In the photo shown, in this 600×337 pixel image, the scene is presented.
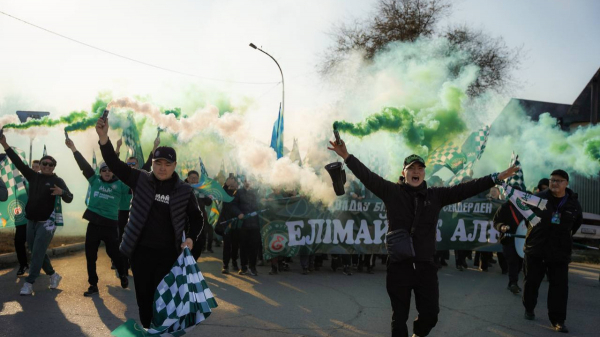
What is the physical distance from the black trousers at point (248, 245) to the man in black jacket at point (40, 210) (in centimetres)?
333

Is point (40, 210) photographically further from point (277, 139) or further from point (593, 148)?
point (593, 148)

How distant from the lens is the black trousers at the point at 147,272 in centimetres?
443

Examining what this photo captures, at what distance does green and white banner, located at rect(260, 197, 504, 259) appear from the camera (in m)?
10.3

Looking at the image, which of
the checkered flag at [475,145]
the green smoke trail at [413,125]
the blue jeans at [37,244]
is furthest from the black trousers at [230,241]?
the checkered flag at [475,145]

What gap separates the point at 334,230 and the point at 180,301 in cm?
654

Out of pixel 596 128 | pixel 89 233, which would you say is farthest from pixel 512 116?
pixel 89 233

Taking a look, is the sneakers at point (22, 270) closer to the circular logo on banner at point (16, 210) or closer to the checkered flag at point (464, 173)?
the circular logo on banner at point (16, 210)

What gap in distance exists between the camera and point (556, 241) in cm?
634

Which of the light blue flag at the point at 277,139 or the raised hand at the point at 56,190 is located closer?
the raised hand at the point at 56,190

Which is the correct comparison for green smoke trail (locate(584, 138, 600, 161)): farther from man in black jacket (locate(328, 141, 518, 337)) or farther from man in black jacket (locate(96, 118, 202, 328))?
man in black jacket (locate(96, 118, 202, 328))

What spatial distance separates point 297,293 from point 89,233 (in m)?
3.22

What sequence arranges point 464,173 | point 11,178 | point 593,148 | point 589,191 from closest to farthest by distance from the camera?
point 11,178 → point 464,173 → point 593,148 → point 589,191

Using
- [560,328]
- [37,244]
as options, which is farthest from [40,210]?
[560,328]

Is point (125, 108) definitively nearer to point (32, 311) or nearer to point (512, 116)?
point (32, 311)
